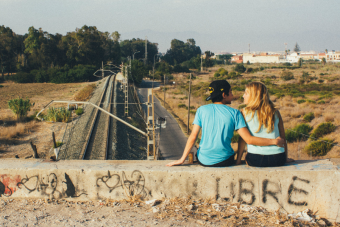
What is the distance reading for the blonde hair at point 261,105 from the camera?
3.50 m

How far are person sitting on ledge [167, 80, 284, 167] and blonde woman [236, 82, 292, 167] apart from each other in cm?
10

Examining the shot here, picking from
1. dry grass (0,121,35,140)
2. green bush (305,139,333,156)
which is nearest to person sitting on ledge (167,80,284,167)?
green bush (305,139,333,156)

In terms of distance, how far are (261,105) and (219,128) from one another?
0.56 metres

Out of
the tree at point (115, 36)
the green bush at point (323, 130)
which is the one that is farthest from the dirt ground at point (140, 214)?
the tree at point (115, 36)

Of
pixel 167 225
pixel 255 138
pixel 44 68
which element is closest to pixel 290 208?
pixel 255 138

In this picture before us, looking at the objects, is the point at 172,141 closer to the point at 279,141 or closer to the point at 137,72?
the point at 279,141

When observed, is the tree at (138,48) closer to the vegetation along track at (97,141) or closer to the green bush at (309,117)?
the green bush at (309,117)

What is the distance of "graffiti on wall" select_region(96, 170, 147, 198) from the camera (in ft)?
12.6

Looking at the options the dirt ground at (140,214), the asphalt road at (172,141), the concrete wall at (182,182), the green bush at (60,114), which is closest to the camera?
the dirt ground at (140,214)

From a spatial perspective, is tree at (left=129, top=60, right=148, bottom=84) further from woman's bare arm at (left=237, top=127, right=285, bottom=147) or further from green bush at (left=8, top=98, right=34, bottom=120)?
woman's bare arm at (left=237, top=127, right=285, bottom=147)

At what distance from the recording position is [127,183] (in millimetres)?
3869

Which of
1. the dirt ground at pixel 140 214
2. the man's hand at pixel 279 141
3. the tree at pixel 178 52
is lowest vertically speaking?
the dirt ground at pixel 140 214

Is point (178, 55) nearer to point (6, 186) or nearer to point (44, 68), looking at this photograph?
point (44, 68)

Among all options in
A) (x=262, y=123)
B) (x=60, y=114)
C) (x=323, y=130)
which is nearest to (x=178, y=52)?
(x=60, y=114)
